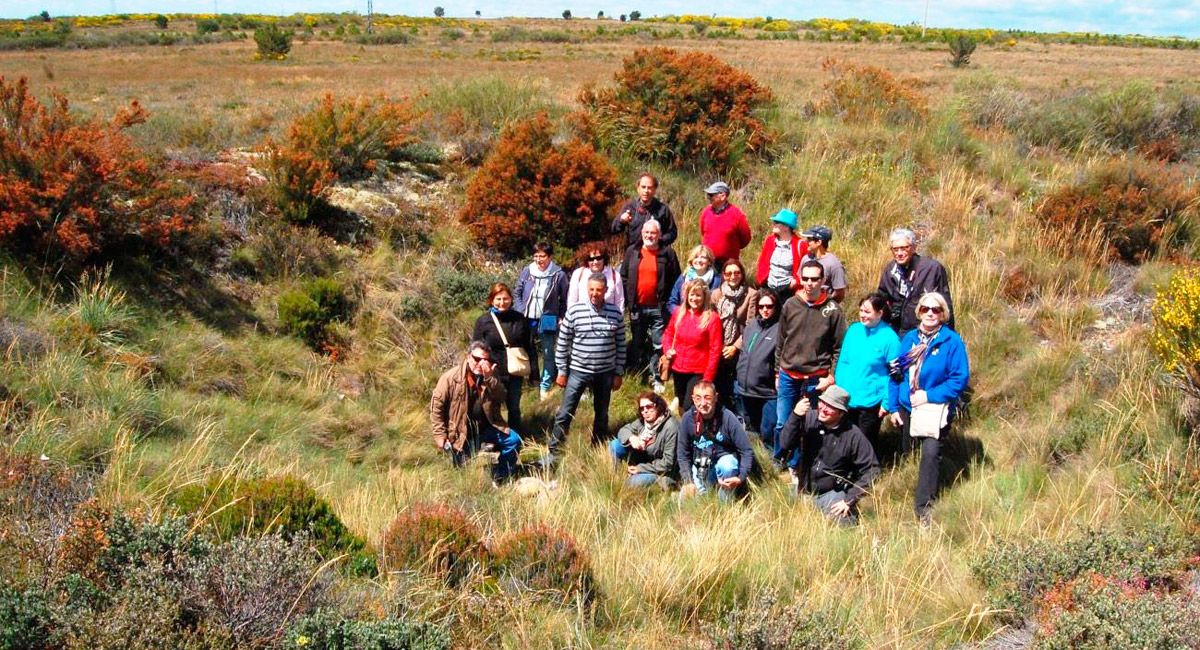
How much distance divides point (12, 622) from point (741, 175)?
9.82m

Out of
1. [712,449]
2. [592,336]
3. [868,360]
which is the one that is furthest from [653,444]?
[868,360]

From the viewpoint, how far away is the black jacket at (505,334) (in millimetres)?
7223

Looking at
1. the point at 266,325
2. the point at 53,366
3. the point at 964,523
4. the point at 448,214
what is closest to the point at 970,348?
the point at 964,523

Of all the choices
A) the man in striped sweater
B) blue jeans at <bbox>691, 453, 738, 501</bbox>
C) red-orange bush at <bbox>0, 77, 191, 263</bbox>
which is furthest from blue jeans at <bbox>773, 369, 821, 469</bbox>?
red-orange bush at <bbox>0, 77, 191, 263</bbox>

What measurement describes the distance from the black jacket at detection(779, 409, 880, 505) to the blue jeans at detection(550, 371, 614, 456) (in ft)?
5.74

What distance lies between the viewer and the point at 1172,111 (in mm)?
12547

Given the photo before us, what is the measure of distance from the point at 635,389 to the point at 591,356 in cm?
155

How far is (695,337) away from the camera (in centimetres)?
686

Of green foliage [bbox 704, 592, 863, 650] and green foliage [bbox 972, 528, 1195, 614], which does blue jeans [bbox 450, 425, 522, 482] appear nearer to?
green foliage [bbox 704, 592, 863, 650]

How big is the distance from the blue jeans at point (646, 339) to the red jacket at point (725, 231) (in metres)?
0.85

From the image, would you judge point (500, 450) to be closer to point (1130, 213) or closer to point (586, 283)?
point (586, 283)

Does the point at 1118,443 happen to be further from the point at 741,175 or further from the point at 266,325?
the point at 266,325

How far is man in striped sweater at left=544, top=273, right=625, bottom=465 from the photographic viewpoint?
7035 mm

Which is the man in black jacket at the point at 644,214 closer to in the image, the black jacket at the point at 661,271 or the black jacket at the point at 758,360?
the black jacket at the point at 661,271
